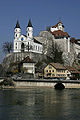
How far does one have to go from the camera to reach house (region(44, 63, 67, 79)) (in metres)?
97.6

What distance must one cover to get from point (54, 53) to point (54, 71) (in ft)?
70.5

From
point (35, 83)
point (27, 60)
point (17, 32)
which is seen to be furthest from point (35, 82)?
point (17, 32)

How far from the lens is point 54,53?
387 feet

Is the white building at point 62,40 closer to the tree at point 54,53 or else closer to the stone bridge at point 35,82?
the tree at point 54,53

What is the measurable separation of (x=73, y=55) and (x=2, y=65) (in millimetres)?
36784

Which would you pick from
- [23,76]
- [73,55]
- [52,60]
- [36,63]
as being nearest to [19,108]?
[23,76]

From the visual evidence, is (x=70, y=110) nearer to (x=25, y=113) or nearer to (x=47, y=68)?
(x=25, y=113)

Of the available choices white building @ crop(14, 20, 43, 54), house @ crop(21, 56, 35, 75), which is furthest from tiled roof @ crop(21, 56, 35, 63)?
white building @ crop(14, 20, 43, 54)

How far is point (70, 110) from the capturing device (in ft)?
139

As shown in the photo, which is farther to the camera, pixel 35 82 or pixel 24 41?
pixel 24 41

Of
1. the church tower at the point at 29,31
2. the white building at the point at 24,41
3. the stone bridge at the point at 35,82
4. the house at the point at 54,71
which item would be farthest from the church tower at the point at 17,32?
the stone bridge at the point at 35,82

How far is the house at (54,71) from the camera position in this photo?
320 ft

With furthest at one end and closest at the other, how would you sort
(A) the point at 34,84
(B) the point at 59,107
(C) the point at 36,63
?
(C) the point at 36,63 < (A) the point at 34,84 < (B) the point at 59,107

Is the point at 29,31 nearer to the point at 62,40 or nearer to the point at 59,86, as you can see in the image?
the point at 62,40
